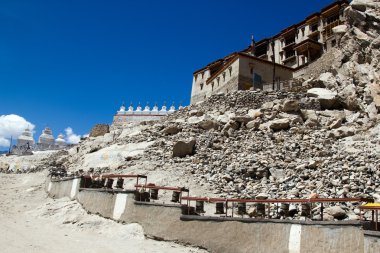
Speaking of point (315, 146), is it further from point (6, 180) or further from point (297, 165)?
point (6, 180)

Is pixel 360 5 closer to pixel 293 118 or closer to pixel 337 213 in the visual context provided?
pixel 293 118

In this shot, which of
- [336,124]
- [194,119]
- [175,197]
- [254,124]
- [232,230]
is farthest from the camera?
[194,119]

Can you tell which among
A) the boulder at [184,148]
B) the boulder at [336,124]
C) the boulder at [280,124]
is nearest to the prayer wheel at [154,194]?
the boulder at [184,148]

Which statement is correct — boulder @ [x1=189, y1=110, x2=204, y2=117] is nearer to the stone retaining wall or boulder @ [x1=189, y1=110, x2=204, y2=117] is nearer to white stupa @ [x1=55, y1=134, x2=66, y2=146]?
the stone retaining wall

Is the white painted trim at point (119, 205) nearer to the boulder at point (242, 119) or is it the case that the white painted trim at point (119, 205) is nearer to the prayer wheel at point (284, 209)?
the prayer wheel at point (284, 209)

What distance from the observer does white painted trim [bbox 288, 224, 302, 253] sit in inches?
315

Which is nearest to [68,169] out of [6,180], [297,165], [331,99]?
[6,180]

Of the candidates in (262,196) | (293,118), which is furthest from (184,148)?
(262,196)

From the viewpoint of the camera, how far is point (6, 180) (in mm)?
25672

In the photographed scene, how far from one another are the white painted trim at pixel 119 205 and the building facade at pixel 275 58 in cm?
2376

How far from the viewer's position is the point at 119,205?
12.7 m

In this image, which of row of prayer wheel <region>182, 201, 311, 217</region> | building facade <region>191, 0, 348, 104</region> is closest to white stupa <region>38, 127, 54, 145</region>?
building facade <region>191, 0, 348, 104</region>

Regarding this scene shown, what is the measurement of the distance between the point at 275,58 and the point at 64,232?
145 ft

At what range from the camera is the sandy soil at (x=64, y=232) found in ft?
31.4
